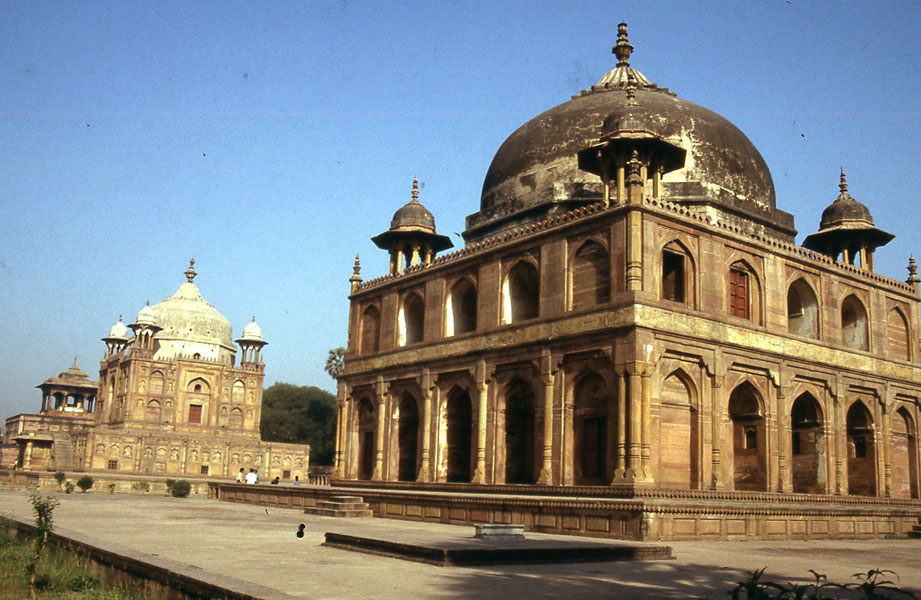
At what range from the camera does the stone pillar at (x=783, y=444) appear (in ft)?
77.8

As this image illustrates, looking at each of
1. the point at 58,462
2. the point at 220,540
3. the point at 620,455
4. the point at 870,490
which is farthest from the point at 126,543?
the point at 58,462

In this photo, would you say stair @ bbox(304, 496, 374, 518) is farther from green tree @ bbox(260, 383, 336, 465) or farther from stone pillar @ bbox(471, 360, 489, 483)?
green tree @ bbox(260, 383, 336, 465)

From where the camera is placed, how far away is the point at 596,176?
28.7 m

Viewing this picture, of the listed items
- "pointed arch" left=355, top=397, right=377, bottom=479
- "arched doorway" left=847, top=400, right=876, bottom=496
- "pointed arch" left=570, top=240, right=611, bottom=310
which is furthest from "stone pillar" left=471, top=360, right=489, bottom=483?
"arched doorway" left=847, top=400, right=876, bottom=496

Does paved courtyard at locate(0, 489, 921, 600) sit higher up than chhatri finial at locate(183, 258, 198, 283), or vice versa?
chhatri finial at locate(183, 258, 198, 283)

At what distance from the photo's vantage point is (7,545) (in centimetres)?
1367

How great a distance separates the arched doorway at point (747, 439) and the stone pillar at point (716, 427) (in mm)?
1519

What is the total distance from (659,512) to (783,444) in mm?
7428

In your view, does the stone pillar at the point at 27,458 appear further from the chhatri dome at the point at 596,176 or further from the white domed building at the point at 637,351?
the chhatri dome at the point at 596,176

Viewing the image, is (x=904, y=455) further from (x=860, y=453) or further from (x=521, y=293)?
(x=521, y=293)

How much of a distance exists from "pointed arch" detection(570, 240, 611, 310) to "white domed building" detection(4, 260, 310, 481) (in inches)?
1671

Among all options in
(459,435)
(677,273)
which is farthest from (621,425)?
(459,435)

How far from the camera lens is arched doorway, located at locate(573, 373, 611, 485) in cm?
2255

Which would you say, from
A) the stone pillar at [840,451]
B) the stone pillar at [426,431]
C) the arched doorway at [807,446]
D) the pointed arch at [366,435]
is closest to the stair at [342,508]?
the stone pillar at [426,431]
